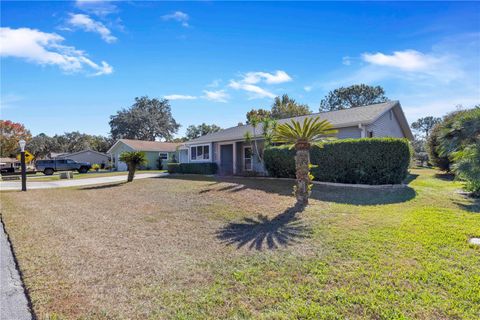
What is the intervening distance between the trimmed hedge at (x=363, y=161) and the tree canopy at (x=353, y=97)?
141ft

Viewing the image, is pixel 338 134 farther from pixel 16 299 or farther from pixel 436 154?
pixel 16 299

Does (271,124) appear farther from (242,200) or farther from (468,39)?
(468,39)

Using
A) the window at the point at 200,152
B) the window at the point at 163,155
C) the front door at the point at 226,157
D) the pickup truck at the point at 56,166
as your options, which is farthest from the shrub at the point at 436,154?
the pickup truck at the point at 56,166

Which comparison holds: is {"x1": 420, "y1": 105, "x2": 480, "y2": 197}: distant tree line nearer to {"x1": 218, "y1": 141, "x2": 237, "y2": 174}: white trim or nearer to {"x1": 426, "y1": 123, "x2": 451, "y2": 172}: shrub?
{"x1": 426, "y1": 123, "x2": 451, "y2": 172}: shrub

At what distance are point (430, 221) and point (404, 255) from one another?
8.78ft

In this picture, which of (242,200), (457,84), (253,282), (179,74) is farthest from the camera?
(179,74)

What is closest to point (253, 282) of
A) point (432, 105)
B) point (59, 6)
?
point (59, 6)

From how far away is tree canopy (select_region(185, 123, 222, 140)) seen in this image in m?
58.0

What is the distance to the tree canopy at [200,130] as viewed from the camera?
58.0 metres

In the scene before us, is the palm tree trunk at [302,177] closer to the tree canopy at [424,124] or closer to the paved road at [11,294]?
the paved road at [11,294]

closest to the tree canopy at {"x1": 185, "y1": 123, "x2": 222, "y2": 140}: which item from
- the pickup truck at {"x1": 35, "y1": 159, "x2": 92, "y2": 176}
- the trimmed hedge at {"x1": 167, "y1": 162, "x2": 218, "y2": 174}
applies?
the pickup truck at {"x1": 35, "y1": 159, "x2": 92, "y2": 176}

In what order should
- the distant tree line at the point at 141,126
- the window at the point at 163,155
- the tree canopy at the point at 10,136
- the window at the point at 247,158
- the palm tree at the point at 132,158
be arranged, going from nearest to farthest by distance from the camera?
the palm tree at the point at 132,158, the window at the point at 247,158, the window at the point at 163,155, the distant tree line at the point at 141,126, the tree canopy at the point at 10,136

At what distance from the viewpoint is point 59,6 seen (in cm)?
862

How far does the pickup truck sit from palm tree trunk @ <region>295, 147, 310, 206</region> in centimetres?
3166
